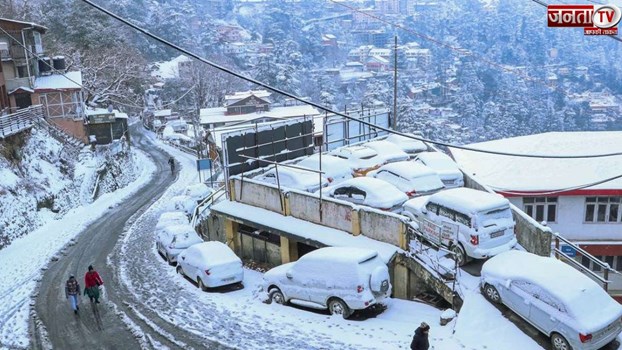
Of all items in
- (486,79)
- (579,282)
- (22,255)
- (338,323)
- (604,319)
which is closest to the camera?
(604,319)

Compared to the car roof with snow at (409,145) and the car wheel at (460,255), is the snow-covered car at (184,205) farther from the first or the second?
the car wheel at (460,255)

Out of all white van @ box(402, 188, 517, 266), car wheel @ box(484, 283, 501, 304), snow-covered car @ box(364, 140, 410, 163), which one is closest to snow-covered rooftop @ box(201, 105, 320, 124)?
snow-covered car @ box(364, 140, 410, 163)

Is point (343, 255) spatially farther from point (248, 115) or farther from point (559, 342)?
point (248, 115)

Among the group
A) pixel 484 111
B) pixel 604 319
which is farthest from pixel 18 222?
pixel 484 111

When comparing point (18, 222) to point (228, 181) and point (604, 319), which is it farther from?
point (604, 319)

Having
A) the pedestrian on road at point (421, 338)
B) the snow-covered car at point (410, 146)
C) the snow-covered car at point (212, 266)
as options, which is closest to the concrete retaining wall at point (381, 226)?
the snow-covered car at point (212, 266)
